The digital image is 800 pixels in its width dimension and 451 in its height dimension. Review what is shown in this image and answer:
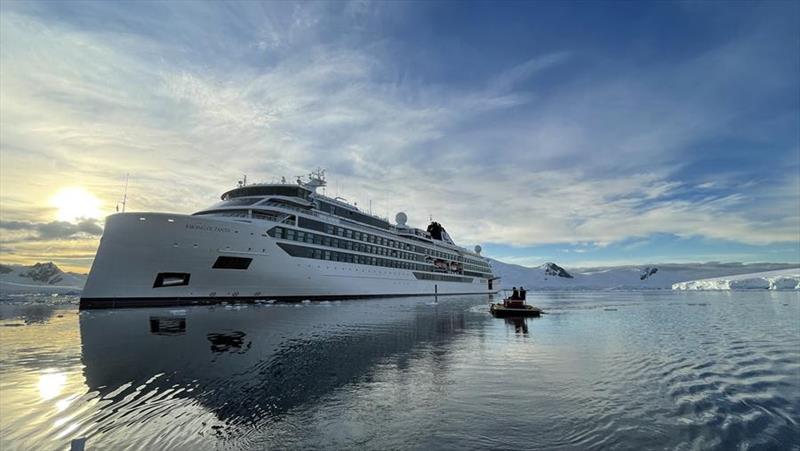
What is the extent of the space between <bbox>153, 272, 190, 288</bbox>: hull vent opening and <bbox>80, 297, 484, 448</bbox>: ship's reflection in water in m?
13.7

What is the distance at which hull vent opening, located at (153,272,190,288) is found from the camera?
3672 centimetres

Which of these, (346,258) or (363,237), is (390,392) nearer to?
(346,258)

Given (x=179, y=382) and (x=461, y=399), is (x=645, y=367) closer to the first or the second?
(x=461, y=399)

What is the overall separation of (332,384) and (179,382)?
4.34 metres

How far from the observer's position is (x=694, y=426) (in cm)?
802

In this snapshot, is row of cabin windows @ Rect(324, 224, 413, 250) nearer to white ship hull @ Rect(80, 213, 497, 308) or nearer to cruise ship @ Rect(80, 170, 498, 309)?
cruise ship @ Rect(80, 170, 498, 309)

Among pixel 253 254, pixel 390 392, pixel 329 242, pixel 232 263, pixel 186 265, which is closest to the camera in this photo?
pixel 390 392

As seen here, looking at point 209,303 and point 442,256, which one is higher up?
point 442,256

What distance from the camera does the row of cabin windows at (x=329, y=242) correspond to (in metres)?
46.7

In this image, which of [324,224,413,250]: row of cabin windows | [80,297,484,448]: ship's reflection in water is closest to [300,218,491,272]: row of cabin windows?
[324,224,413,250]: row of cabin windows

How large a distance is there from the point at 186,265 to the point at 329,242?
20.3 metres

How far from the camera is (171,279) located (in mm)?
37406

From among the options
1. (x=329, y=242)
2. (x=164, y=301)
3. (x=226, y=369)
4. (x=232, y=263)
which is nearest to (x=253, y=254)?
(x=232, y=263)

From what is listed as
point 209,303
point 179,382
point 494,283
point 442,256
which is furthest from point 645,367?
point 494,283
